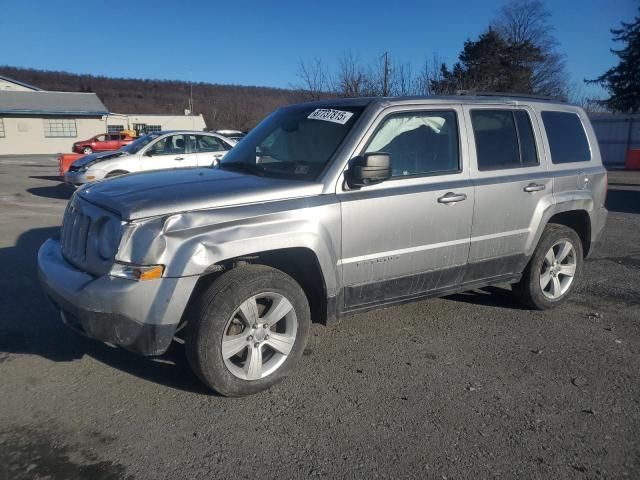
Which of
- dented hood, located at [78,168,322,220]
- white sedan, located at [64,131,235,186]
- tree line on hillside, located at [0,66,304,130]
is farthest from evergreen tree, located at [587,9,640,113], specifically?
tree line on hillside, located at [0,66,304,130]

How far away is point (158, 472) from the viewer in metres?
2.69

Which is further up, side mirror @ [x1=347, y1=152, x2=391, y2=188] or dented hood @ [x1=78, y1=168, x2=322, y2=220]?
side mirror @ [x1=347, y1=152, x2=391, y2=188]

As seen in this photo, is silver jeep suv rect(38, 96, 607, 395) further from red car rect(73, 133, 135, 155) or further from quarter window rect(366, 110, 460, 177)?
red car rect(73, 133, 135, 155)

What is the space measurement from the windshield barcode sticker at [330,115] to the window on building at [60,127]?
46.8 m

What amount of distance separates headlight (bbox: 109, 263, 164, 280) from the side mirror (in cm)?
142

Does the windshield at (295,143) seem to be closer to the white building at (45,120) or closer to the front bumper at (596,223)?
the front bumper at (596,223)

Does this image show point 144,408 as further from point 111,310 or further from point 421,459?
point 421,459

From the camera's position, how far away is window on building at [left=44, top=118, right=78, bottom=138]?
44.7 meters

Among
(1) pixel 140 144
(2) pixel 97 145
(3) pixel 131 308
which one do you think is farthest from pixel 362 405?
(2) pixel 97 145

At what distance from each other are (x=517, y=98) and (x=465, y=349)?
2.37m

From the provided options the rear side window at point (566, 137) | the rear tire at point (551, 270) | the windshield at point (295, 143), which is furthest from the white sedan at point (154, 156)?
the rear tire at point (551, 270)

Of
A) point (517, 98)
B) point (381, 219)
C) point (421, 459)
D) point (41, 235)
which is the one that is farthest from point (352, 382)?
point (41, 235)

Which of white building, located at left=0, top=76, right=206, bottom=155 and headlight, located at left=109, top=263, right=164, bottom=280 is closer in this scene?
headlight, located at left=109, top=263, right=164, bottom=280

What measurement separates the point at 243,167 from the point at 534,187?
251 centimetres
